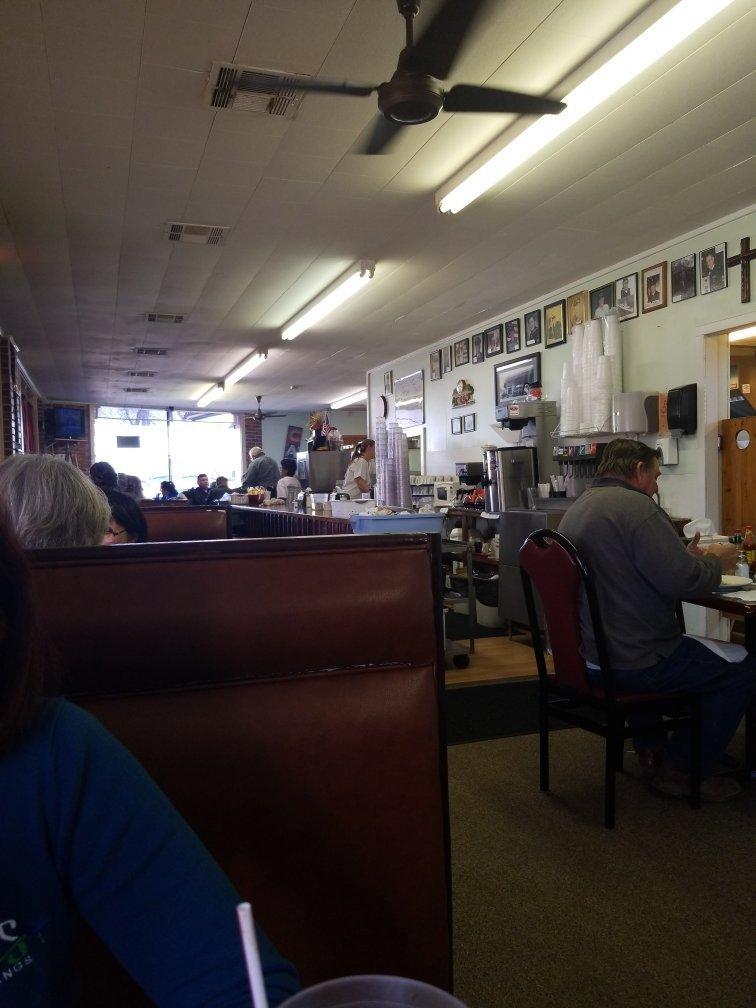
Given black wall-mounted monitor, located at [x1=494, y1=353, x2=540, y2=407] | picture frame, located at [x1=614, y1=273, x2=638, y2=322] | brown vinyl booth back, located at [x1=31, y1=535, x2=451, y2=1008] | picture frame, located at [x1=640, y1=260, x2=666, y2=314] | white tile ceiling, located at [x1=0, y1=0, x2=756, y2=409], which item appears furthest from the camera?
black wall-mounted monitor, located at [x1=494, y1=353, x2=540, y2=407]

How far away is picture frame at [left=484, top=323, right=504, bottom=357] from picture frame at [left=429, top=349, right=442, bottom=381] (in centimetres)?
131

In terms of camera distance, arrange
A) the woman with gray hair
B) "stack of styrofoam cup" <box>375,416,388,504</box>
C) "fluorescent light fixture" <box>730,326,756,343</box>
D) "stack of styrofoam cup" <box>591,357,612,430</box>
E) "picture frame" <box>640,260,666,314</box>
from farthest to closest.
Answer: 1. "fluorescent light fixture" <box>730,326,756,343</box>
2. "stack of styrofoam cup" <box>591,357,612,430</box>
3. "picture frame" <box>640,260,666,314</box>
4. "stack of styrofoam cup" <box>375,416,388,504</box>
5. the woman with gray hair

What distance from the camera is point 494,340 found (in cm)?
855

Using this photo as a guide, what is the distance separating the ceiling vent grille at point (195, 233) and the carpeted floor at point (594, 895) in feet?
14.2

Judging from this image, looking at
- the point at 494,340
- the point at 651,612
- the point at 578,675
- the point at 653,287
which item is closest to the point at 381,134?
the point at 651,612

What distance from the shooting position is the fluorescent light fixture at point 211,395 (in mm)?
13496

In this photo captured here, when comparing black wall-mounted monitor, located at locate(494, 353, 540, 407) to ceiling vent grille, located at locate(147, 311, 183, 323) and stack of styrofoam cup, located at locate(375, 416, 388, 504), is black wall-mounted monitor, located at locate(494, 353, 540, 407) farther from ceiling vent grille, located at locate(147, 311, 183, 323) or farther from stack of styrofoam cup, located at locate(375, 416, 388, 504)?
ceiling vent grille, located at locate(147, 311, 183, 323)

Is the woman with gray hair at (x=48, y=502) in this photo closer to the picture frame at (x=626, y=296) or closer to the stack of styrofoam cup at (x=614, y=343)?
the stack of styrofoam cup at (x=614, y=343)

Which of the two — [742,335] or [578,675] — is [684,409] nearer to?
[742,335]

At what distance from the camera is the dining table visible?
2.54 m

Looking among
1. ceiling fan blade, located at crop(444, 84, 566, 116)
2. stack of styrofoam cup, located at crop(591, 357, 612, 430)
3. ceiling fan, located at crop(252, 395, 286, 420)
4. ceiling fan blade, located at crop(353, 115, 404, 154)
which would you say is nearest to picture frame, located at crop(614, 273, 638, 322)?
stack of styrofoam cup, located at crop(591, 357, 612, 430)

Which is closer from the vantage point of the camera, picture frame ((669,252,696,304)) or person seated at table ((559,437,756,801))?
person seated at table ((559,437,756,801))

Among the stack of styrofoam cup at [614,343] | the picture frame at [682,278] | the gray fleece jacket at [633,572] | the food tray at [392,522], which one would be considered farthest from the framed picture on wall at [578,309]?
the gray fleece jacket at [633,572]

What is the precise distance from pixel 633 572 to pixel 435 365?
7.69 meters
